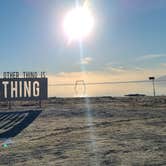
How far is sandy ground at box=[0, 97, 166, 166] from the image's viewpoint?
28.7ft

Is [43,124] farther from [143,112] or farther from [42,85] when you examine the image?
[42,85]

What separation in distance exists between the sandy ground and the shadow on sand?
0.35 m

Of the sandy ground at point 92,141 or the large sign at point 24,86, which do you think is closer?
the sandy ground at point 92,141

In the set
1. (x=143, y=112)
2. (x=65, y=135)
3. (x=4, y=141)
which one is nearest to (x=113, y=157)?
(x=65, y=135)

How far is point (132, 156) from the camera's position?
8859 mm

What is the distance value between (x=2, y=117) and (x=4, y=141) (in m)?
6.35

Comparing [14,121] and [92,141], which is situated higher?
[14,121]

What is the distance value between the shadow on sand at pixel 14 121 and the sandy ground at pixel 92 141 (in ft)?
1.15

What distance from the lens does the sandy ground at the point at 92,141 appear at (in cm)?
876

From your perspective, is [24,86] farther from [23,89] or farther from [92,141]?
[92,141]

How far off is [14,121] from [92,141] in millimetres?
7138

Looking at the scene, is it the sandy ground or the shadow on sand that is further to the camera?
the shadow on sand

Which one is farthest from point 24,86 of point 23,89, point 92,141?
point 92,141

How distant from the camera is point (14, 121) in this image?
17.6 m
